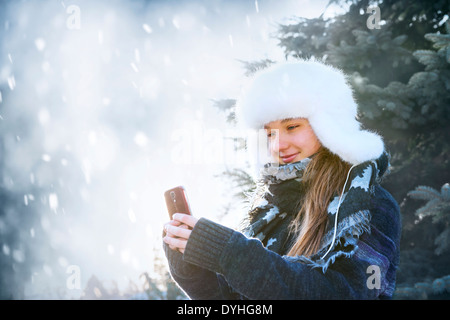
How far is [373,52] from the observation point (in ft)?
15.4

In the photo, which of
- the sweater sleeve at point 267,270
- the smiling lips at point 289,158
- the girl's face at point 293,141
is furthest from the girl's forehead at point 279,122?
the sweater sleeve at point 267,270

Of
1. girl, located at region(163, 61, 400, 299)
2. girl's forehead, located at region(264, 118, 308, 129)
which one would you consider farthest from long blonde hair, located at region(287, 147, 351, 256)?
girl's forehead, located at region(264, 118, 308, 129)

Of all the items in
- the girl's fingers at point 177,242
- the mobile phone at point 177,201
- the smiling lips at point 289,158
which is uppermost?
the smiling lips at point 289,158

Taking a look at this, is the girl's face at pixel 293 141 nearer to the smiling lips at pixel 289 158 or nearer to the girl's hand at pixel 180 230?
the smiling lips at pixel 289 158

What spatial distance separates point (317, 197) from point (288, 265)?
1.90 feet

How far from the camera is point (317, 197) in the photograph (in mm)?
1577

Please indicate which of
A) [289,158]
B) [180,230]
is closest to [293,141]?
[289,158]

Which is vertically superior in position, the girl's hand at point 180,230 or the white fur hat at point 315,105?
the white fur hat at point 315,105

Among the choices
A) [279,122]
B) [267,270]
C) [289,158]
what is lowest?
[267,270]

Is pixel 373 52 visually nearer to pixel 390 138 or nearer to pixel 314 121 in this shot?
pixel 390 138

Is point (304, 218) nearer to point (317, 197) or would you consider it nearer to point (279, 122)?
point (317, 197)

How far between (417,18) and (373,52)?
1587mm

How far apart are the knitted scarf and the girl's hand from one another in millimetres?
414

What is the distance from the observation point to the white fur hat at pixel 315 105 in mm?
1609
